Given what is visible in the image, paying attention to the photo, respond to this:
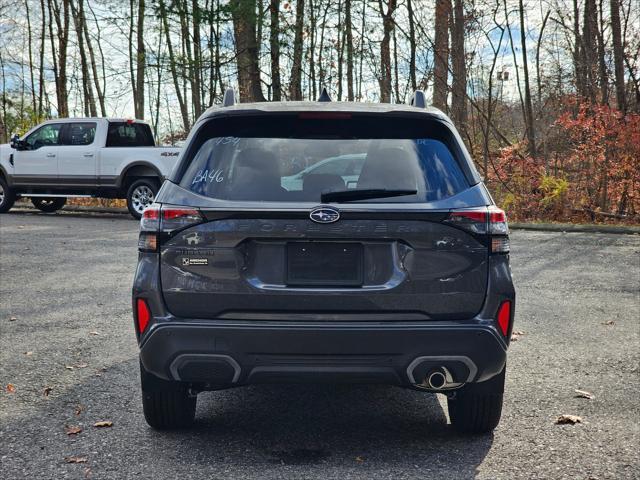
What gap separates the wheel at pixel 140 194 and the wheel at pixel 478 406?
46.6 feet

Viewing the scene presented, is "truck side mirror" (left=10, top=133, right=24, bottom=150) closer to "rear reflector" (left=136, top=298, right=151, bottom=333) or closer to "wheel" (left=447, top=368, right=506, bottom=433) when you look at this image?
"rear reflector" (left=136, top=298, right=151, bottom=333)

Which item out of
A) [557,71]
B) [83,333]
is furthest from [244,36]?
[83,333]

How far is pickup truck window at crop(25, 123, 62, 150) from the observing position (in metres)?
18.8

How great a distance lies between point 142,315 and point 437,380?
149 cm

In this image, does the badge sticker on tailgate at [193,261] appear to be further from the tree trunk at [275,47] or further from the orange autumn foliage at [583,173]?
the tree trunk at [275,47]

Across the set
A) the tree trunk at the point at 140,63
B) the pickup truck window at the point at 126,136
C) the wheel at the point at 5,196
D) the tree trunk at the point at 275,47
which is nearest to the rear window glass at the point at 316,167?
the pickup truck window at the point at 126,136

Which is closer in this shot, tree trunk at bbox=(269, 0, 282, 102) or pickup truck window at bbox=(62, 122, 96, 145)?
pickup truck window at bbox=(62, 122, 96, 145)

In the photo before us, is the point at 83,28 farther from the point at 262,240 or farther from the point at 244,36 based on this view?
the point at 262,240

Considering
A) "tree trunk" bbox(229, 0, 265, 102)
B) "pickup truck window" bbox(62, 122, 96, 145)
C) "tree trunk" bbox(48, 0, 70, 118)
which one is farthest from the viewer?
"tree trunk" bbox(48, 0, 70, 118)

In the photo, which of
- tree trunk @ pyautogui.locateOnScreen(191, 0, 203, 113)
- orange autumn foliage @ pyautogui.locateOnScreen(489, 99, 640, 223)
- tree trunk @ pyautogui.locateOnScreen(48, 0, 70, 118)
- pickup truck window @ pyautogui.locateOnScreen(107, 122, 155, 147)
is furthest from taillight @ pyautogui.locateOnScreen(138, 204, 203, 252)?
tree trunk @ pyautogui.locateOnScreen(48, 0, 70, 118)

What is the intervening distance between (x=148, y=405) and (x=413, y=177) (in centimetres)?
191

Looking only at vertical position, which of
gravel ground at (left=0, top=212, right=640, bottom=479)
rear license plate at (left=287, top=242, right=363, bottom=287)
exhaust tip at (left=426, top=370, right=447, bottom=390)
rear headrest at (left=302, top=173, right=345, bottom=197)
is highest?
rear headrest at (left=302, top=173, right=345, bottom=197)

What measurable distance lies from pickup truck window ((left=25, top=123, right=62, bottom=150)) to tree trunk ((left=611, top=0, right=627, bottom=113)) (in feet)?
43.9

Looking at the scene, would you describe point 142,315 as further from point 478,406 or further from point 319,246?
point 478,406
